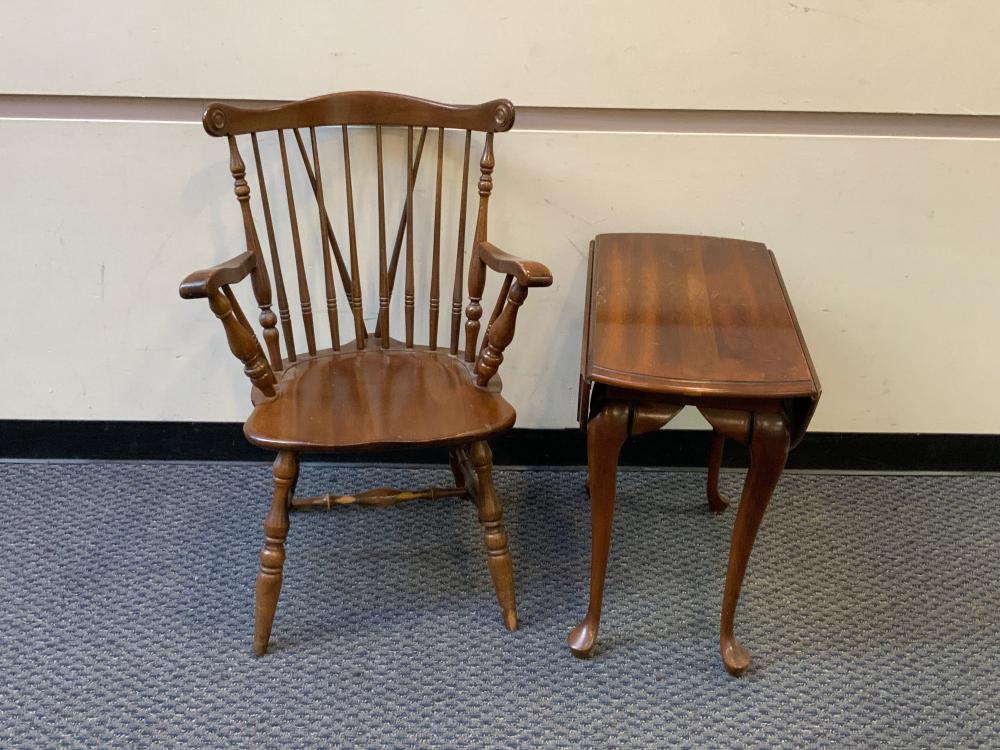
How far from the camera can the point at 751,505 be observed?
4.92ft

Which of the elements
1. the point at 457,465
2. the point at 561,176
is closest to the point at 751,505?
the point at 457,465

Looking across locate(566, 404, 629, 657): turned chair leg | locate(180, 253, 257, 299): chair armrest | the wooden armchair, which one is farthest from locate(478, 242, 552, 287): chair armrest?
locate(180, 253, 257, 299): chair armrest

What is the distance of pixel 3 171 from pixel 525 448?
1341mm

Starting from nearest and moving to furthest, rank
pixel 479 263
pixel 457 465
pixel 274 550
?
pixel 274 550 → pixel 479 263 → pixel 457 465

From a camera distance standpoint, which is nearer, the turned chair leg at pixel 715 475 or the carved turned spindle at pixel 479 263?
the carved turned spindle at pixel 479 263

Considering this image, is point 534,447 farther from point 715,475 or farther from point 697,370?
point 697,370

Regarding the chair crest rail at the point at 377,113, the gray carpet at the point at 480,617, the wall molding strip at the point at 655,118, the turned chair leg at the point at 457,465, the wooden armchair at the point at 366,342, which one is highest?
the chair crest rail at the point at 377,113

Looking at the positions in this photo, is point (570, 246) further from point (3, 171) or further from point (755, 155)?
point (3, 171)

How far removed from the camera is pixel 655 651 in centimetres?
170

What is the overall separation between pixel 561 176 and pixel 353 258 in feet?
1.60

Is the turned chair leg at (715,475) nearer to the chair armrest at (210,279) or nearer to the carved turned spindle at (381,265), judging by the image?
the carved turned spindle at (381,265)

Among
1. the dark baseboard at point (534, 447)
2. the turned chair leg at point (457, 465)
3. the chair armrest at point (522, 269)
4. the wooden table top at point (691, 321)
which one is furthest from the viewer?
the dark baseboard at point (534, 447)

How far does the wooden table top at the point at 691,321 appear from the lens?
1.36 metres

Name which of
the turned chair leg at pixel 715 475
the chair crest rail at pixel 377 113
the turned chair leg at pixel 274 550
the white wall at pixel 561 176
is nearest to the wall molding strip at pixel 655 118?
the white wall at pixel 561 176
